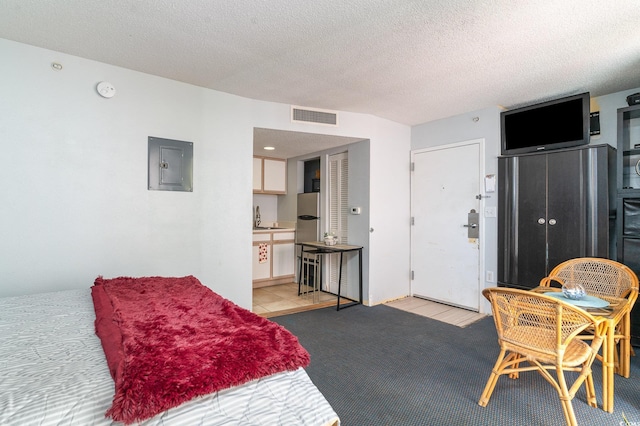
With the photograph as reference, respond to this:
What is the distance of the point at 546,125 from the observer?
3266 mm

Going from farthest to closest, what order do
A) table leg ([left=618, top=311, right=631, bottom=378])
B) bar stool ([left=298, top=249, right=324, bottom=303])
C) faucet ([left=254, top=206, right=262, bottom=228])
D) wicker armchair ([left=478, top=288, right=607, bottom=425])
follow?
faucet ([left=254, top=206, right=262, bottom=228]), bar stool ([left=298, top=249, right=324, bottom=303]), table leg ([left=618, top=311, right=631, bottom=378]), wicker armchair ([left=478, top=288, right=607, bottom=425])

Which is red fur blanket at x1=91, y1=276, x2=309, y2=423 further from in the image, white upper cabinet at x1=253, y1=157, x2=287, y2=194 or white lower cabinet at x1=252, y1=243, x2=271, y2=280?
white upper cabinet at x1=253, y1=157, x2=287, y2=194

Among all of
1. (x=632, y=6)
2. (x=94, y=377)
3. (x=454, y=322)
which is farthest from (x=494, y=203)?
(x=94, y=377)

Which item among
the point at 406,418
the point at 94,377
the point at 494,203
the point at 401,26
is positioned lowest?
the point at 406,418

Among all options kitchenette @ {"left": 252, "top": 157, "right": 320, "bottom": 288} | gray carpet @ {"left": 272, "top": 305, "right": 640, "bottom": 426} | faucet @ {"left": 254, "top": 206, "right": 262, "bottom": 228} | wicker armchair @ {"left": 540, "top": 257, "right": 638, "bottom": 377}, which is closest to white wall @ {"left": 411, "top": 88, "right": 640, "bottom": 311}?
gray carpet @ {"left": 272, "top": 305, "right": 640, "bottom": 426}

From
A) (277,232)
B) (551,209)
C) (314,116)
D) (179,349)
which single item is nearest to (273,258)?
(277,232)

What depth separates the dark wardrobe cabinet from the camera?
294 cm

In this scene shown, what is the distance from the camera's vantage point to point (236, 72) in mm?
2771

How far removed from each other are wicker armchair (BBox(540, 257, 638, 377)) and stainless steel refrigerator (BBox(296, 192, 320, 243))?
3001 millimetres

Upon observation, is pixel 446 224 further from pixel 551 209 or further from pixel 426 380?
pixel 426 380

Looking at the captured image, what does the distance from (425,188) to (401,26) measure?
2536mm

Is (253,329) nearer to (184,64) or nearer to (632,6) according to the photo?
(184,64)

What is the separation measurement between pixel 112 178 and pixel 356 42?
7.21ft

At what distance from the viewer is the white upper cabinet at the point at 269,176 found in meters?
5.12
